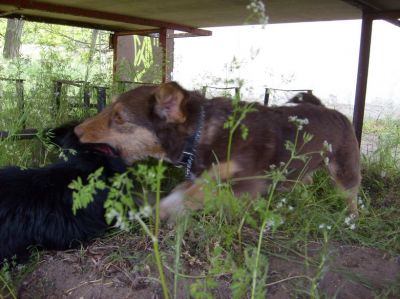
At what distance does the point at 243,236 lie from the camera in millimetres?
2662

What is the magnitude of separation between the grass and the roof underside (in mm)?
2570

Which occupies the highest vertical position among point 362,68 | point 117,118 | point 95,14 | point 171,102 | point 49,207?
point 95,14

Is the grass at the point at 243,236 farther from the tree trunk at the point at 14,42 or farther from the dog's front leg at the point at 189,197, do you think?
the tree trunk at the point at 14,42

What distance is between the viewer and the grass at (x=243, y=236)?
75.4 inches

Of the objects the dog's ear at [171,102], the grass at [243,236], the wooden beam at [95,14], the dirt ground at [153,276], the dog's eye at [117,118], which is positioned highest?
the wooden beam at [95,14]

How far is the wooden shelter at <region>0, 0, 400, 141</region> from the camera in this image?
5.31 m

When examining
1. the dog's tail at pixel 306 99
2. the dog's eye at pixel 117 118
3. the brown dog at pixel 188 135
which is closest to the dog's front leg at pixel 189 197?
the brown dog at pixel 188 135

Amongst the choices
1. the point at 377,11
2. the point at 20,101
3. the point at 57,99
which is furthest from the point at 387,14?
the point at 20,101

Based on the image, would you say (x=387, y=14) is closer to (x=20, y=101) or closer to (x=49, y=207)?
(x=20, y=101)

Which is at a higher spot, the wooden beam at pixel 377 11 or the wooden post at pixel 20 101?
the wooden beam at pixel 377 11

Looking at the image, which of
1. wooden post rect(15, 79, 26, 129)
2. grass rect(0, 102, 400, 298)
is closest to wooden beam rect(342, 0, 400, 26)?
grass rect(0, 102, 400, 298)

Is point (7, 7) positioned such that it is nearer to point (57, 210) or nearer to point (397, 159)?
point (57, 210)

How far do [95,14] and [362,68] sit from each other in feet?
13.5

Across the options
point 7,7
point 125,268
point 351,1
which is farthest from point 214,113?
point 7,7
